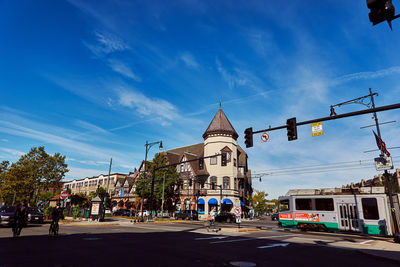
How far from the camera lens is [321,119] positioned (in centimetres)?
1125

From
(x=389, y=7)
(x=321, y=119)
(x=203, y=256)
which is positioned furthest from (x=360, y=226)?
(x=389, y=7)

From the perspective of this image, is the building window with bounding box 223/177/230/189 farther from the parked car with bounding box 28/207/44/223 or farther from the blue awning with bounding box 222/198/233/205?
the parked car with bounding box 28/207/44/223

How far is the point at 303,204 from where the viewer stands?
70.2 feet

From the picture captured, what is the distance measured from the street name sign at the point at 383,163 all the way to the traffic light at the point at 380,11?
44.8 feet

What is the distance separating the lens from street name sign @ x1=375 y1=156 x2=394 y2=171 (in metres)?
15.3

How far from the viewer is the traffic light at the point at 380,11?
16.0ft

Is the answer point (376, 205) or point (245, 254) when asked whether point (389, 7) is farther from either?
point (376, 205)

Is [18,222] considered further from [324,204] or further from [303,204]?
[324,204]

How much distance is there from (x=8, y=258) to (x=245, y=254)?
746cm

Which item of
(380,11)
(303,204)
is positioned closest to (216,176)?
(303,204)

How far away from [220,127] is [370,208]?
33948mm

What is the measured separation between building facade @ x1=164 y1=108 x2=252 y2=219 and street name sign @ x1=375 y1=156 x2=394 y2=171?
30644 mm

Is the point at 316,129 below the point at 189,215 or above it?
above

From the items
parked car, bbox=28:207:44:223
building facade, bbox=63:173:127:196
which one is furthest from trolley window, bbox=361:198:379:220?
building facade, bbox=63:173:127:196
